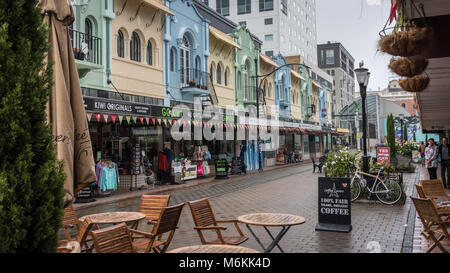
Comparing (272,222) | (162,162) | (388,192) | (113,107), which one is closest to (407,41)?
(272,222)

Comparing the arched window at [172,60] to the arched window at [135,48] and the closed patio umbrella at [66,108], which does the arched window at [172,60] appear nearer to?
the arched window at [135,48]

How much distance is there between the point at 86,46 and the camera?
46.4ft

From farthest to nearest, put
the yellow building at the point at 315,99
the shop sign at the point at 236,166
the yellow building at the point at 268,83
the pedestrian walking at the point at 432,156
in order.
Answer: the yellow building at the point at 315,99 → the yellow building at the point at 268,83 → the shop sign at the point at 236,166 → the pedestrian walking at the point at 432,156

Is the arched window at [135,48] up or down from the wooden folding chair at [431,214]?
up

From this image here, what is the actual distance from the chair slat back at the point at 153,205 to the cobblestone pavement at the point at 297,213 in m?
0.83

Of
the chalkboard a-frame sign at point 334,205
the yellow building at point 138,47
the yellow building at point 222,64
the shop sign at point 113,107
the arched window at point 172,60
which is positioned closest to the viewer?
the chalkboard a-frame sign at point 334,205

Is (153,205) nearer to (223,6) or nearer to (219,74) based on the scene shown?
(219,74)

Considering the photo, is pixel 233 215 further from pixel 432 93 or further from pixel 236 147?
pixel 236 147

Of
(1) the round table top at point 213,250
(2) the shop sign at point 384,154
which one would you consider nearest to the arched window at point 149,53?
(2) the shop sign at point 384,154

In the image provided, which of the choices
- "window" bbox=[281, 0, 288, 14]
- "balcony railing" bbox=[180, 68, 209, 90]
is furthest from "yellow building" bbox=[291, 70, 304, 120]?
"window" bbox=[281, 0, 288, 14]

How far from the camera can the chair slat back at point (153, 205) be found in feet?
20.9

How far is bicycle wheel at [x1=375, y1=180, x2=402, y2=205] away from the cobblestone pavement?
289 millimetres

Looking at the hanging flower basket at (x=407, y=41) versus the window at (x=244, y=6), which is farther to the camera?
the window at (x=244, y=6)

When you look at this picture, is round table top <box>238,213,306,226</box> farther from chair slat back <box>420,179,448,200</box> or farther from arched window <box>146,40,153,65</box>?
arched window <box>146,40,153,65</box>
